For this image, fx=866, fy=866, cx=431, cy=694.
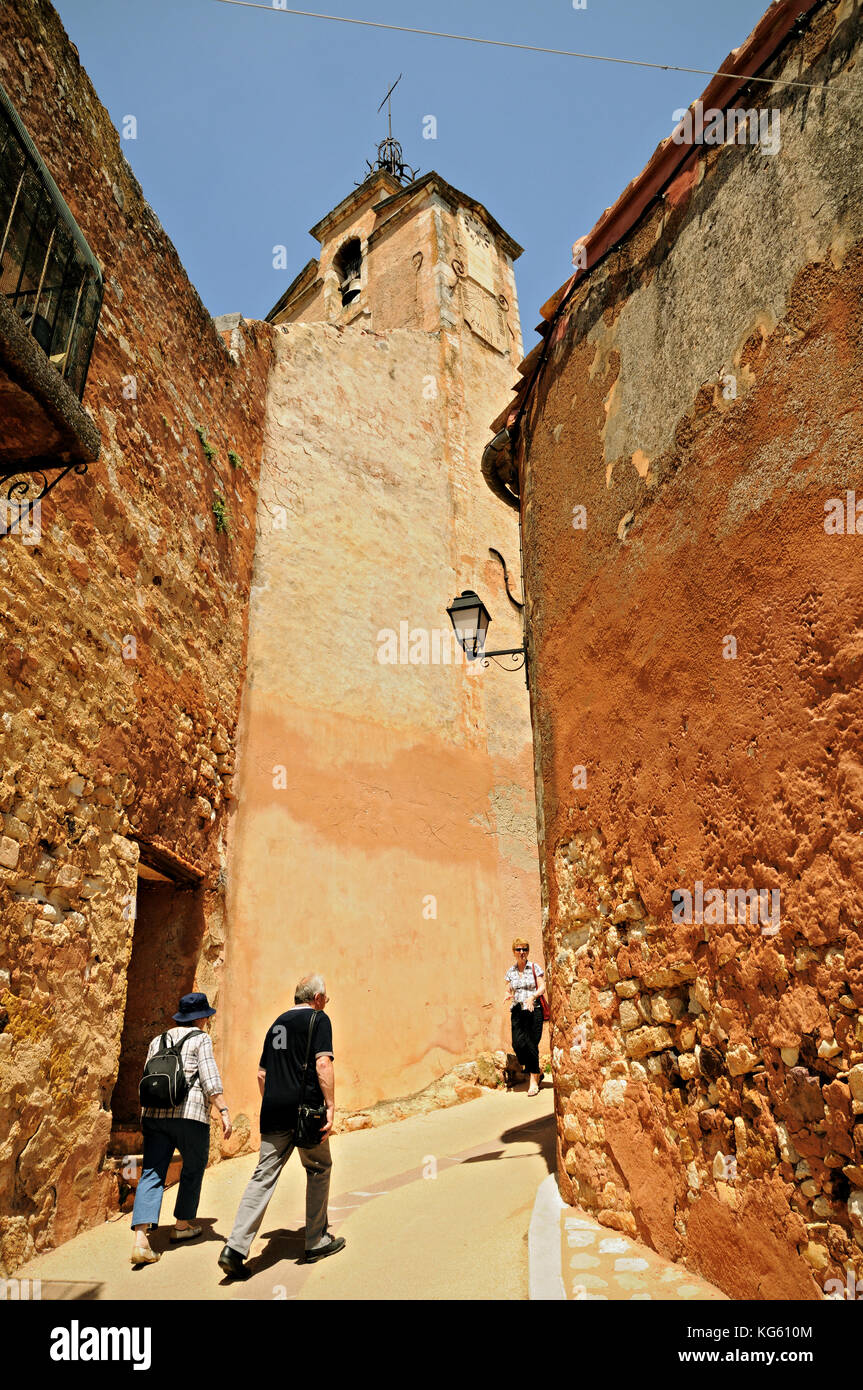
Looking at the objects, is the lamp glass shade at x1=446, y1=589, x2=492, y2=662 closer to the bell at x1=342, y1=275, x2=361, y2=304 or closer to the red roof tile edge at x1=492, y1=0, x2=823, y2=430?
the red roof tile edge at x1=492, y1=0, x2=823, y2=430

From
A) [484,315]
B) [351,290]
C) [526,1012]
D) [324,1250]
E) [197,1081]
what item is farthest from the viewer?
[351,290]

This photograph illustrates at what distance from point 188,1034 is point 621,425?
3851mm

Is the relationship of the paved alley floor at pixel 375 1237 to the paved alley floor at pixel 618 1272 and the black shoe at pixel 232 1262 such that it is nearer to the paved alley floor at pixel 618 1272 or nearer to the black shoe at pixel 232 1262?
the black shoe at pixel 232 1262

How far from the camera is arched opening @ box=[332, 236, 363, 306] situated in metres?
15.7

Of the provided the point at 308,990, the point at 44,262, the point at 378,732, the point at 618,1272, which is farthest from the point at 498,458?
the point at 618,1272

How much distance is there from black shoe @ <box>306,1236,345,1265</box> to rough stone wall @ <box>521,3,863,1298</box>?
1071 mm

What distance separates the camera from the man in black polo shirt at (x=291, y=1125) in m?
3.86

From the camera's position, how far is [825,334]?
2.99 m

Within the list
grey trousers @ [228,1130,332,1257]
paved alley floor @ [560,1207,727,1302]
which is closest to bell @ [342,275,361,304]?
grey trousers @ [228,1130,332,1257]

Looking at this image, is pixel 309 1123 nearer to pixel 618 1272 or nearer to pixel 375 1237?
pixel 375 1237

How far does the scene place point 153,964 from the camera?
6.61 meters

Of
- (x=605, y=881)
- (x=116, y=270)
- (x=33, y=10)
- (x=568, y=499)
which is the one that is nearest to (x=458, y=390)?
(x=116, y=270)

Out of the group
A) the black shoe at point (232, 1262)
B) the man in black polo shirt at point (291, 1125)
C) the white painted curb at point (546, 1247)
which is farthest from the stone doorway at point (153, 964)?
the white painted curb at point (546, 1247)

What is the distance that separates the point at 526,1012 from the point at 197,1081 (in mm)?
3614
